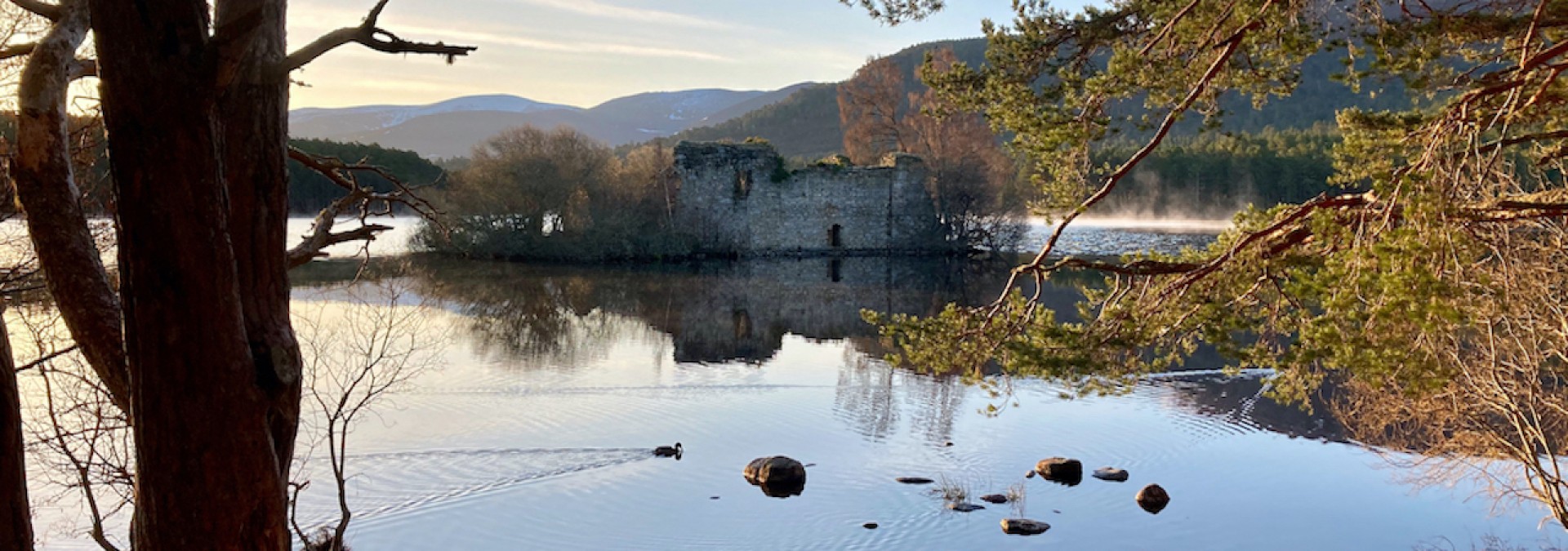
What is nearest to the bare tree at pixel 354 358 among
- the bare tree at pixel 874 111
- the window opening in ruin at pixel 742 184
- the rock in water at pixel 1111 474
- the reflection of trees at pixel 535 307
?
the reflection of trees at pixel 535 307

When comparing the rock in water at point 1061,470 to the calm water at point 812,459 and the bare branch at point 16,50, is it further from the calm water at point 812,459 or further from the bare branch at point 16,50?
the bare branch at point 16,50

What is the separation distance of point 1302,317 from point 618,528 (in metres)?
4.36

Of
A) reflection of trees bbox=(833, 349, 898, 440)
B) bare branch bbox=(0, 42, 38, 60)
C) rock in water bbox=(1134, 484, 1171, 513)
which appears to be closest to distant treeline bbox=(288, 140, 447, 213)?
reflection of trees bbox=(833, 349, 898, 440)

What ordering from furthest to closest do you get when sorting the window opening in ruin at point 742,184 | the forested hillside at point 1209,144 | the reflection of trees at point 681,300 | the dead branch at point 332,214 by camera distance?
the forested hillside at point 1209,144 < the window opening in ruin at point 742,184 < the reflection of trees at point 681,300 < the dead branch at point 332,214

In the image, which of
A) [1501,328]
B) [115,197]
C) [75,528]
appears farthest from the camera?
[1501,328]

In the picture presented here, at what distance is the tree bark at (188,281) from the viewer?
233cm

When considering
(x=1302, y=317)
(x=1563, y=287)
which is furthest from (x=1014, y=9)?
(x=1563, y=287)

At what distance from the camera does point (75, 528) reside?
23.1 ft

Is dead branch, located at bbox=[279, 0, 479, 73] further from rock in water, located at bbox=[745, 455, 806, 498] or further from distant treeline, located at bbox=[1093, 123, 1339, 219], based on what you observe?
distant treeline, located at bbox=[1093, 123, 1339, 219]

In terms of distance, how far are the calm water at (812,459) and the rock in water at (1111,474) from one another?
10 cm

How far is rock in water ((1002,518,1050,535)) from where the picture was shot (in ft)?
24.4

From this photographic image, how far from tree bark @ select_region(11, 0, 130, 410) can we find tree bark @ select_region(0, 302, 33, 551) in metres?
0.19

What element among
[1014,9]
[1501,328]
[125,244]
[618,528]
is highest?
[1014,9]

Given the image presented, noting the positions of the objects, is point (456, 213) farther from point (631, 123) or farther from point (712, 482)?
point (631, 123)
